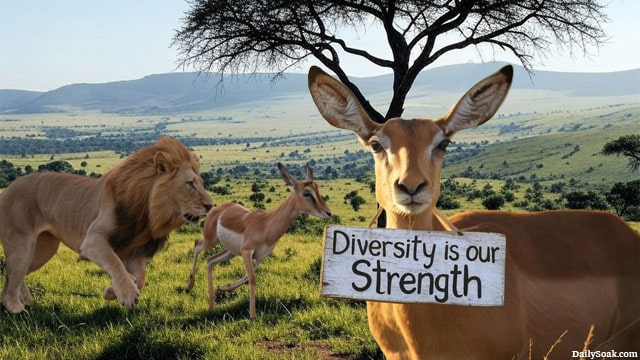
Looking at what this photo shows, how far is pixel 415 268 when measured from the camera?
147 inches

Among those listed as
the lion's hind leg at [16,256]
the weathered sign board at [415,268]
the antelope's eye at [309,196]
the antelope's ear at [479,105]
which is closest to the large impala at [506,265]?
the antelope's ear at [479,105]

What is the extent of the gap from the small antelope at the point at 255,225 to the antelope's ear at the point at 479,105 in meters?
4.33

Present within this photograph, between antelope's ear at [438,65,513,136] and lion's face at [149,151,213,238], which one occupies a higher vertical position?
antelope's ear at [438,65,513,136]

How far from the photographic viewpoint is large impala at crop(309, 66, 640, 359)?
3680mm

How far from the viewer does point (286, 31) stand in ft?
38.0

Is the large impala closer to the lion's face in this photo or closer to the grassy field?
the lion's face

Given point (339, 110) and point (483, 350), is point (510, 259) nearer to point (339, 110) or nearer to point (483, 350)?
point (483, 350)

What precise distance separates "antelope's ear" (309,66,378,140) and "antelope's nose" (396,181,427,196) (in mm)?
553

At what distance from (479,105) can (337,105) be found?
86 cm

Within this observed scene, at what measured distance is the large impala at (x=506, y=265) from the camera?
3.68 metres

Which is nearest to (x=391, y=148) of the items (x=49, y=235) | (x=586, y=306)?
(x=586, y=306)
